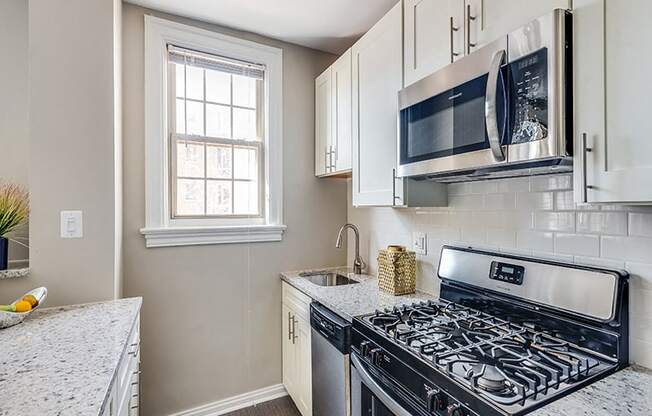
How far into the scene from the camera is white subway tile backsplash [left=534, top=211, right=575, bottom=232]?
123 cm

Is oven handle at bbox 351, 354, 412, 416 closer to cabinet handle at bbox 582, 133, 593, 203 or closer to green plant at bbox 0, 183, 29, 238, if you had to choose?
cabinet handle at bbox 582, 133, 593, 203

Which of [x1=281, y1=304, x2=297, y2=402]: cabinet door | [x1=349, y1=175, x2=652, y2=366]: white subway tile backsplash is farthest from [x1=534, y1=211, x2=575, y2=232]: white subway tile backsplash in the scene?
[x1=281, y1=304, x2=297, y2=402]: cabinet door

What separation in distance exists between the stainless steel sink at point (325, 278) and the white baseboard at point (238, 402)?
0.80 m

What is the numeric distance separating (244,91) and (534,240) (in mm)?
2023

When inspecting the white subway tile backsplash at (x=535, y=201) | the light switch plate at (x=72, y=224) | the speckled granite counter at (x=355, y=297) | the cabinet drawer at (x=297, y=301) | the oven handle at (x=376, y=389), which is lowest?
the oven handle at (x=376, y=389)

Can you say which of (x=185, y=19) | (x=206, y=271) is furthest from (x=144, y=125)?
(x=206, y=271)

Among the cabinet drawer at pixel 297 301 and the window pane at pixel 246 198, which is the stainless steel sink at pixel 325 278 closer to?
the cabinet drawer at pixel 297 301

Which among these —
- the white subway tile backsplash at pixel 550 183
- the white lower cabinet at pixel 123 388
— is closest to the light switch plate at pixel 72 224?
the white lower cabinet at pixel 123 388

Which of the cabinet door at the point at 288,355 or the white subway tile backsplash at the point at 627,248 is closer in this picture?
the white subway tile backsplash at the point at 627,248

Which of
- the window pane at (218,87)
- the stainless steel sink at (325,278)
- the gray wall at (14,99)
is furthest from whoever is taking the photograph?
the stainless steel sink at (325,278)

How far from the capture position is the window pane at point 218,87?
2254 mm

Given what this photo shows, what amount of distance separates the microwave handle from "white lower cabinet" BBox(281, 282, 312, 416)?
1310mm

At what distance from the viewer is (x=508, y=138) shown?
1052mm

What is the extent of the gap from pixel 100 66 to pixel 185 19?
0.75 m
